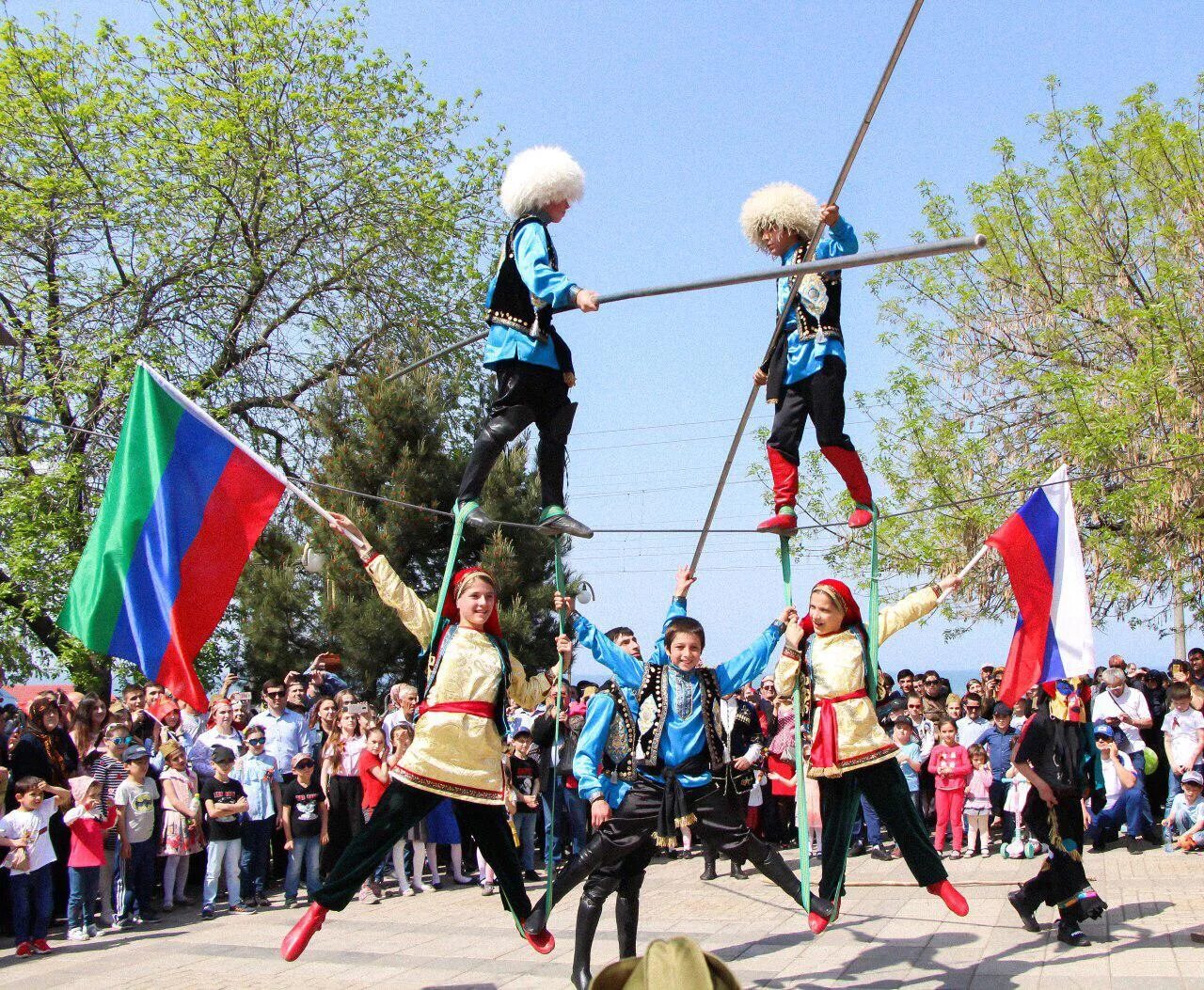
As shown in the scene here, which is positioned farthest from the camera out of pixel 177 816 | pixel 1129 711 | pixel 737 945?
pixel 1129 711

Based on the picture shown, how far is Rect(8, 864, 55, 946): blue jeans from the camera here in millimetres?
8242

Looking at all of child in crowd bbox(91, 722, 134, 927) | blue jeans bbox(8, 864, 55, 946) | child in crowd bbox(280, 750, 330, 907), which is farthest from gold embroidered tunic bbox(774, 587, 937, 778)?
child in crowd bbox(91, 722, 134, 927)

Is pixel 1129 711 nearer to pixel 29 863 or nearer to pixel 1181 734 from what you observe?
pixel 1181 734

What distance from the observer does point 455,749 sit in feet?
19.5

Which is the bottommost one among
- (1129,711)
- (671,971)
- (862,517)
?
(671,971)

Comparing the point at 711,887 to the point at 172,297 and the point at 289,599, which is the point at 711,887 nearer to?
the point at 289,599

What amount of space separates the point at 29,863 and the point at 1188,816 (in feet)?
32.0

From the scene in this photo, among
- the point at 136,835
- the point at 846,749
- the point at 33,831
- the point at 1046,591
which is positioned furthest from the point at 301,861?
the point at 1046,591

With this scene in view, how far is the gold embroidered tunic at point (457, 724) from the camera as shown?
5906 mm

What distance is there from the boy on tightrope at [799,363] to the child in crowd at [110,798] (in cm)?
552

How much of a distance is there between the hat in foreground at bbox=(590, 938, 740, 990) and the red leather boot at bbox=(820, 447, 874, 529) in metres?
4.57

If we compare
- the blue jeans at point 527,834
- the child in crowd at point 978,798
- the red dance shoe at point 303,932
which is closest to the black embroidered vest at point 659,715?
the red dance shoe at point 303,932

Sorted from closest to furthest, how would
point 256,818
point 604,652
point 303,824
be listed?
point 604,652 < point 256,818 < point 303,824

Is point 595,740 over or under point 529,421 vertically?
under
